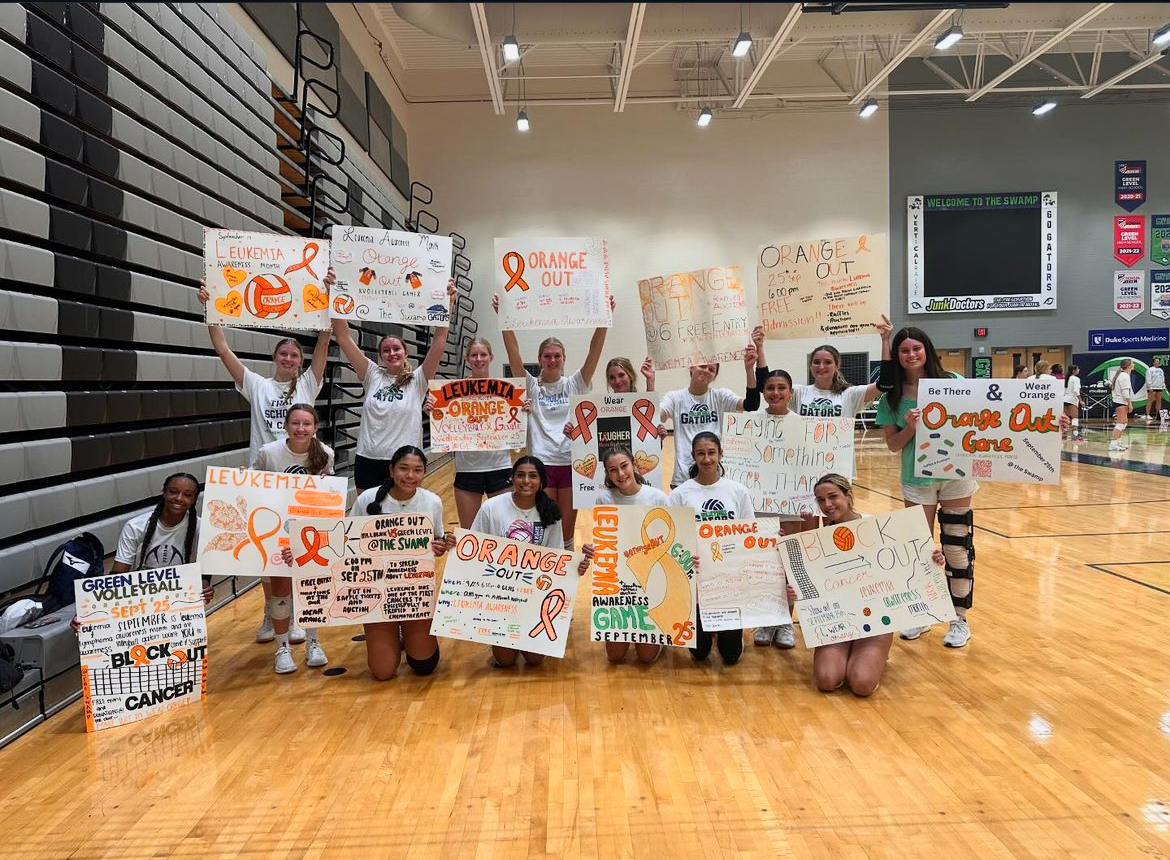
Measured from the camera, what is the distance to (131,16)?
457 centimetres

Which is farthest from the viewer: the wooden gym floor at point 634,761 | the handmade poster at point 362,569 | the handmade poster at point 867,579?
the handmade poster at point 362,569

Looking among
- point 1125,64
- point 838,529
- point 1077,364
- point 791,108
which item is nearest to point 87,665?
point 838,529

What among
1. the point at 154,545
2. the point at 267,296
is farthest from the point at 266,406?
the point at 154,545

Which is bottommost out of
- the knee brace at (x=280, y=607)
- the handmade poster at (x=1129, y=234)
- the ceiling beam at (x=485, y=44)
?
the knee brace at (x=280, y=607)

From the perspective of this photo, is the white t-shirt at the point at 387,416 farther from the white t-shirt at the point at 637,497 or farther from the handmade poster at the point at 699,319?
the handmade poster at the point at 699,319

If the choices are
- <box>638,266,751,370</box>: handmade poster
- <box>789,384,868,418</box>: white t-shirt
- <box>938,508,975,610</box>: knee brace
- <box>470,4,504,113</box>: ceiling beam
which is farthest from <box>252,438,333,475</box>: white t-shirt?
<box>470,4,504,113</box>: ceiling beam

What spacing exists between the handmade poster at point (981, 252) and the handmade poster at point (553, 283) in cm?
1513

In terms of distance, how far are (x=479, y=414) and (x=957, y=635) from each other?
9.45ft

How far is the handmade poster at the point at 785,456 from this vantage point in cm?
411

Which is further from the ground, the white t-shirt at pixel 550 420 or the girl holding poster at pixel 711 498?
the white t-shirt at pixel 550 420

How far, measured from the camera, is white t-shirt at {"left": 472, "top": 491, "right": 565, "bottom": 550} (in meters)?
3.76

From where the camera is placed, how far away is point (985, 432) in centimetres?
378

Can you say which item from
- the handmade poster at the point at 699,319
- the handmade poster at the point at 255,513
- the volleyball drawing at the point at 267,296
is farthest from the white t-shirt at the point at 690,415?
the volleyball drawing at the point at 267,296

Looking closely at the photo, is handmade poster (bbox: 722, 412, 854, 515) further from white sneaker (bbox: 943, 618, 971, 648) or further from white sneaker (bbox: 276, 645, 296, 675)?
white sneaker (bbox: 276, 645, 296, 675)
